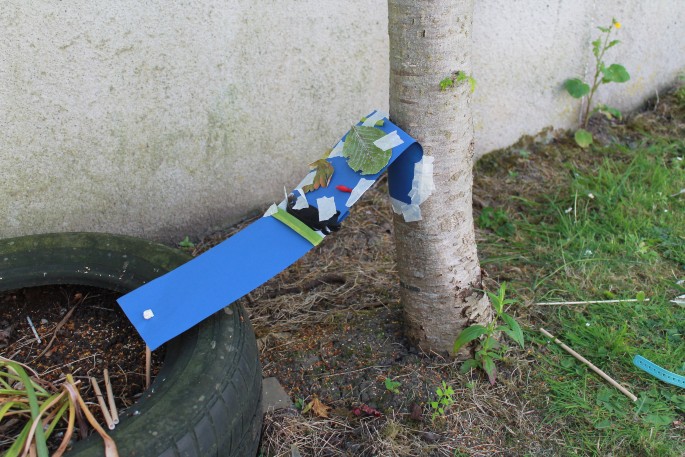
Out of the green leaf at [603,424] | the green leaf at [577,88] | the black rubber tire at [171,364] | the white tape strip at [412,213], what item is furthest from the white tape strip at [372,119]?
the green leaf at [577,88]

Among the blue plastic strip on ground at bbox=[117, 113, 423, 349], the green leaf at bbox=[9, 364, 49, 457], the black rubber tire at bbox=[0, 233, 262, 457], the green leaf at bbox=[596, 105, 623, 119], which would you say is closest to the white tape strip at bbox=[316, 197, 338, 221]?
the blue plastic strip on ground at bbox=[117, 113, 423, 349]

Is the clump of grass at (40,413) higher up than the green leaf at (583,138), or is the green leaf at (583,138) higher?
the clump of grass at (40,413)

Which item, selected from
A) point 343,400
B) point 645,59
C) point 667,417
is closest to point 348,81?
point 343,400

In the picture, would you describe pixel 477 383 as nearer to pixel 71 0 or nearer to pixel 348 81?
pixel 348 81

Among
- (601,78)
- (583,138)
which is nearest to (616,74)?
(601,78)

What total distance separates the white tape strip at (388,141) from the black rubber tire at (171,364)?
60 cm

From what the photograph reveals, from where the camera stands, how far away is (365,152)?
1.69 metres

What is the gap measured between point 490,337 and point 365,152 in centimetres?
73

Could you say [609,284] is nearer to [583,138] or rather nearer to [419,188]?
[419,188]

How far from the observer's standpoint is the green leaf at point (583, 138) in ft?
11.3

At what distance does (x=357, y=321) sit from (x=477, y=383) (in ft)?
1.60

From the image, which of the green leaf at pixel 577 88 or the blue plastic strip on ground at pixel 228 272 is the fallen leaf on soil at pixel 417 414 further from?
the green leaf at pixel 577 88

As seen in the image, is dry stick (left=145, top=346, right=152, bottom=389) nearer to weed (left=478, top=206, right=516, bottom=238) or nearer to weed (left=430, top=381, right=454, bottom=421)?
weed (left=430, top=381, right=454, bottom=421)

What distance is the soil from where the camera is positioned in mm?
1688
